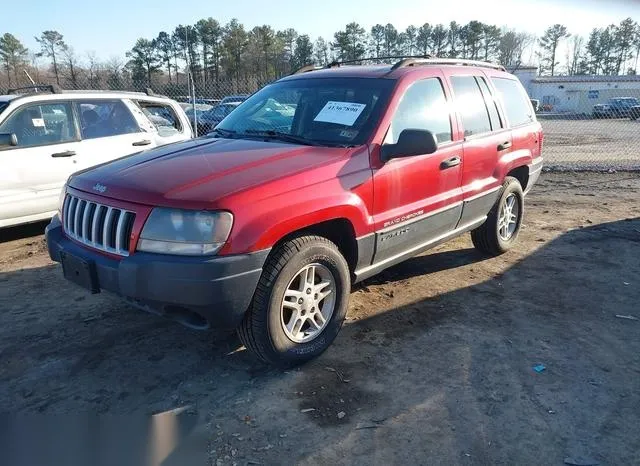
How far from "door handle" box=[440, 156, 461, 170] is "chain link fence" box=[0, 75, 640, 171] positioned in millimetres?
3504

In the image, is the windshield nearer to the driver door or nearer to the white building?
the driver door

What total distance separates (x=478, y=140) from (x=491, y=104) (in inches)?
22.7

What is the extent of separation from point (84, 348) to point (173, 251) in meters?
1.35

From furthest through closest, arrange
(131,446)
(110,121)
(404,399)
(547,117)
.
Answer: (547,117)
(110,121)
(404,399)
(131,446)

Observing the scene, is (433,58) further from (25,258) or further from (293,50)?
(293,50)

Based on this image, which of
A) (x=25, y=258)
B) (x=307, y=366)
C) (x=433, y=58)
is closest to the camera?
(x=307, y=366)

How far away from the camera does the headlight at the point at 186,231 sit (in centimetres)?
289

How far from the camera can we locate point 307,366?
3.47m

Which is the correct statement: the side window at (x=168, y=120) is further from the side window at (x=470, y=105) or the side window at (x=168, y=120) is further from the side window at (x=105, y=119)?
the side window at (x=470, y=105)

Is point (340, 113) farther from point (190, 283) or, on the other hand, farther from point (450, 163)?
point (190, 283)

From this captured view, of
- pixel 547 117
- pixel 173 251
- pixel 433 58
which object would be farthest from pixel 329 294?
pixel 547 117

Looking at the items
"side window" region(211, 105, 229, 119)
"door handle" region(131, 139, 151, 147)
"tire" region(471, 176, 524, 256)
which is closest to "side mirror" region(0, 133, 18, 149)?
Answer: "door handle" region(131, 139, 151, 147)

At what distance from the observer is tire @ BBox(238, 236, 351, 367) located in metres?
3.15

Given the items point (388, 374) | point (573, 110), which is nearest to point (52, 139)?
point (388, 374)
